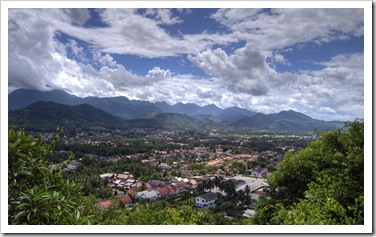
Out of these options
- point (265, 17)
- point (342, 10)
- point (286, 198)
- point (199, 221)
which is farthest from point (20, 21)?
point (286, 198)

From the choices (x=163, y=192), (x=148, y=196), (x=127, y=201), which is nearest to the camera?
(x=127, y=201)

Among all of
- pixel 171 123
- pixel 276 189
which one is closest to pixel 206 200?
pixel 276 189

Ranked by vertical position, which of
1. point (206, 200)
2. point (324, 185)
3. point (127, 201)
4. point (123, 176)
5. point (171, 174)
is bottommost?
point (171, 174)

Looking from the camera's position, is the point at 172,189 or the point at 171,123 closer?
the point at 172,189

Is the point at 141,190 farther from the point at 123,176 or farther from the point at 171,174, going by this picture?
the point at 171,174

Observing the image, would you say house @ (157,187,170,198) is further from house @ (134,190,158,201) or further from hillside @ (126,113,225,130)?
hillside @ (126,113,225,130)
